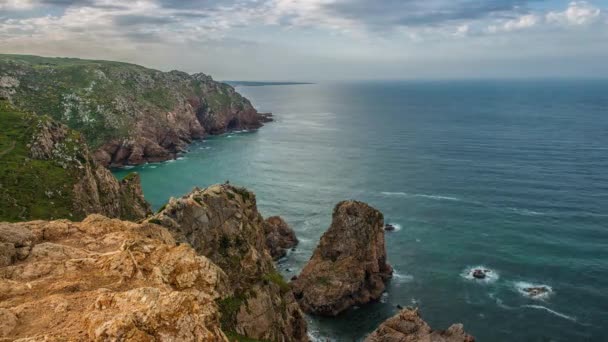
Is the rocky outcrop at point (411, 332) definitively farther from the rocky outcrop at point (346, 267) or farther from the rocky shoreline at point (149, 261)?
the rocky outcrop at point (346, 267)

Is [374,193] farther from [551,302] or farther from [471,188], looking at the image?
[551,302]

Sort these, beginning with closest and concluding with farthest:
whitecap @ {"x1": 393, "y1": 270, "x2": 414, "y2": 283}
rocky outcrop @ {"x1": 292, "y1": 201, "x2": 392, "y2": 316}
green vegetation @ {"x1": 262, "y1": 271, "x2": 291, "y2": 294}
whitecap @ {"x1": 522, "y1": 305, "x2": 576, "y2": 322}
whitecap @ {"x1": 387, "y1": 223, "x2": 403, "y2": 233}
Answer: green vegetation @ {"x1": 262, "y1": 271, "x2": 291, "y2": 294}
whitecap @ {"x1": 522, "y1": 305, "x2": 576, "y2": 322}
rocky outcrop @ {"x1": 292, "y1": 201, "x2": 392, "y2": 316}
whitecap @ {"x1": 393, "y1": 270, "x2": 414, "y2": 283}
whitecap @ {"x1": 387, "y1": 223, "x2": 403, "y2": 233}

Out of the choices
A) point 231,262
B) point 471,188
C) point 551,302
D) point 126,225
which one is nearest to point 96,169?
point 231,262

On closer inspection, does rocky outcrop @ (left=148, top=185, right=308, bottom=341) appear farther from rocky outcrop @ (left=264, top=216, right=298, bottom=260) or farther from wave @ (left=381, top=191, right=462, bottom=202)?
wave @ (left=381, top=191, right=462, bottom=202)

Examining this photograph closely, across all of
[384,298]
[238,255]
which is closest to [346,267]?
[384,298]

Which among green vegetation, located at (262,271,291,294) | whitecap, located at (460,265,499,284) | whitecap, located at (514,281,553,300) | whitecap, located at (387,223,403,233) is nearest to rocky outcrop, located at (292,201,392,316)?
whitecap, located at (460,265,499,284)

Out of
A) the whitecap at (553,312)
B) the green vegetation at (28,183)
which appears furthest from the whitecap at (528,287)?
the green vegetation at (28,183)
